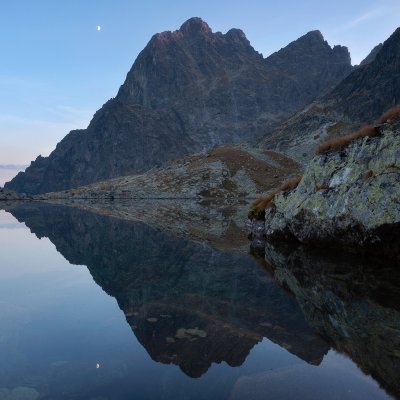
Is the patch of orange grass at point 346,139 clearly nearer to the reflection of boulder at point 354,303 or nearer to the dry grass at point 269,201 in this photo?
the dry grass at point 269,201

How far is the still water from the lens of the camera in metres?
10.2

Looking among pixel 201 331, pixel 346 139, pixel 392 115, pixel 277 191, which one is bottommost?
pixel 201 331

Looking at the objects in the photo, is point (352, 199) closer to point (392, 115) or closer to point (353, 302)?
point (392, 115)

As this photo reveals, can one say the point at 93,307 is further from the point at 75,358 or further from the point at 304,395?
the point at 304,395

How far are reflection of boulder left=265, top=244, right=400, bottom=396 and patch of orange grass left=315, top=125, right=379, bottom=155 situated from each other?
8.53 meters

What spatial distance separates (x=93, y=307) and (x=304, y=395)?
10828 millimetres

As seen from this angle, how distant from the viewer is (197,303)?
17.7 metres

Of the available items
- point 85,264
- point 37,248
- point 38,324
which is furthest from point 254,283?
point 37,248

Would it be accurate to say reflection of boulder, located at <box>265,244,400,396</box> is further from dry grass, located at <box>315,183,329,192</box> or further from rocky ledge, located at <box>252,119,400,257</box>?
dry grass, located at <box>315,183,329,192</box>

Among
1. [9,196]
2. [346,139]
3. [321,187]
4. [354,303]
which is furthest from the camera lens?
[9,196]

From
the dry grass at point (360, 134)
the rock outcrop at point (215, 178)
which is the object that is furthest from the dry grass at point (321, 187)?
the rock outcrop at point (215, 178)

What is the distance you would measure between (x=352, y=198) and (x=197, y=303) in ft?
44.0

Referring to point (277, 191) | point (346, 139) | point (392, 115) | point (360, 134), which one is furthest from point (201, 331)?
point (277, 191)

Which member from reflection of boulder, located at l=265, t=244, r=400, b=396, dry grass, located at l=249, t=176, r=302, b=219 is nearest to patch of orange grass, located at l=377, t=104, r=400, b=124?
reflection of boulder, located at l=265, t=244, r=400, b=396
